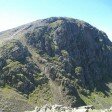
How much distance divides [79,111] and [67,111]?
11.3 metres

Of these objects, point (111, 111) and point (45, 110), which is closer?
point (111, 111)

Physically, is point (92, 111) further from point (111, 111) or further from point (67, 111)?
point (67, 111)

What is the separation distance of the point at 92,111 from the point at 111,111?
7.78m

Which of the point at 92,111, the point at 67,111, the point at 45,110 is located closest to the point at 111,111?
the point at 92,111

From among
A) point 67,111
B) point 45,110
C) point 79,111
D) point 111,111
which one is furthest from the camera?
point 45,110

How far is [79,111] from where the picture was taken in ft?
387

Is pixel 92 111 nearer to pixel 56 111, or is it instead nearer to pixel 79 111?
pixel 79 111

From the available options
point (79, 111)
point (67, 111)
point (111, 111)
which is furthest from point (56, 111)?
point (111, 111)

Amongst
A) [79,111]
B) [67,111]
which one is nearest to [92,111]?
[79,111]

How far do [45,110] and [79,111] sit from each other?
27.4 meters

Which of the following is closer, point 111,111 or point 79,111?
point 111,111

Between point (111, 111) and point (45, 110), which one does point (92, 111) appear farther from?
point (45, 110)

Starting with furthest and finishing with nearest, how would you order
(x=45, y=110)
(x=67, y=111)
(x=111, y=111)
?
1. (x=45, y=110)
2. (x=67, y=111)
3. (x=111, y=111)

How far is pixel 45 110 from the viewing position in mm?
141750
